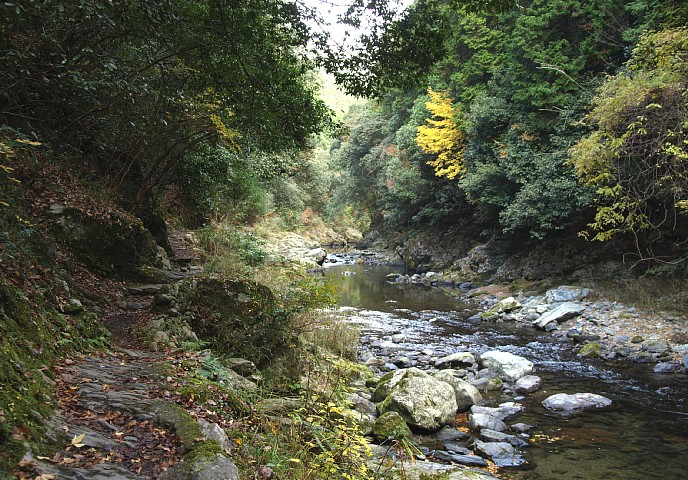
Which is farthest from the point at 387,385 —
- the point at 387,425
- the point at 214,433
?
the point at 214,433

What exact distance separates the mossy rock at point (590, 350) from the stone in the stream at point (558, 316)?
2.16 metres

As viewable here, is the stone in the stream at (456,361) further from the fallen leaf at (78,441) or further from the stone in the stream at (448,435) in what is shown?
the fallen leaf at (78,441)

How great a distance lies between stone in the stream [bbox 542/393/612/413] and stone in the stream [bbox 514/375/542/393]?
19.5 inches

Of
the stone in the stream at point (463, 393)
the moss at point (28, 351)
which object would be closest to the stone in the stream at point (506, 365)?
the stone in the stream at point (463, 393)

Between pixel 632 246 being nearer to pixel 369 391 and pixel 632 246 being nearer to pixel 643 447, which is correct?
pixel 643 447

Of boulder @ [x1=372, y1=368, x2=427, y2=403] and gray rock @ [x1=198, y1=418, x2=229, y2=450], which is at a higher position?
gray rock @ [x1=198, y1=418, x2=229, y2=450]

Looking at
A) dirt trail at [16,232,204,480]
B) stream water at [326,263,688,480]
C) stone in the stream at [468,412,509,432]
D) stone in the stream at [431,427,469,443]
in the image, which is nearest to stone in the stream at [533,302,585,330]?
stream water at [326,263,688,480]

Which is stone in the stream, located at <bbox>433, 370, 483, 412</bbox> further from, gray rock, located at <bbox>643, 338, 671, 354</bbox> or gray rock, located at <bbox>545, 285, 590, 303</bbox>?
gray rock, located at <bbox>545, 285, 590, 303</bbox>

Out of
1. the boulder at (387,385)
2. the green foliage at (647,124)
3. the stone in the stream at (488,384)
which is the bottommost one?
the stone in the stream at (488,384)

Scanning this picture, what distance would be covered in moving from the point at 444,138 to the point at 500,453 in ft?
61.7

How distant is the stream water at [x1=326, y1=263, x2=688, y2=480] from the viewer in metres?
5.03

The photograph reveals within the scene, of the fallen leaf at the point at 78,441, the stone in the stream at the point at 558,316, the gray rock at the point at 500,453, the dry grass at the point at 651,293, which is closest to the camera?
the fallen leaf at the point at 78,441

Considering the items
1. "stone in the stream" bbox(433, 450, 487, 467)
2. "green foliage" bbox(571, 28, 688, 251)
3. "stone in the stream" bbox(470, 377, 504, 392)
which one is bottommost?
"stone in the stream" bbox(470, 377, 504, 392)

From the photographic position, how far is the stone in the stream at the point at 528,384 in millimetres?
7492
